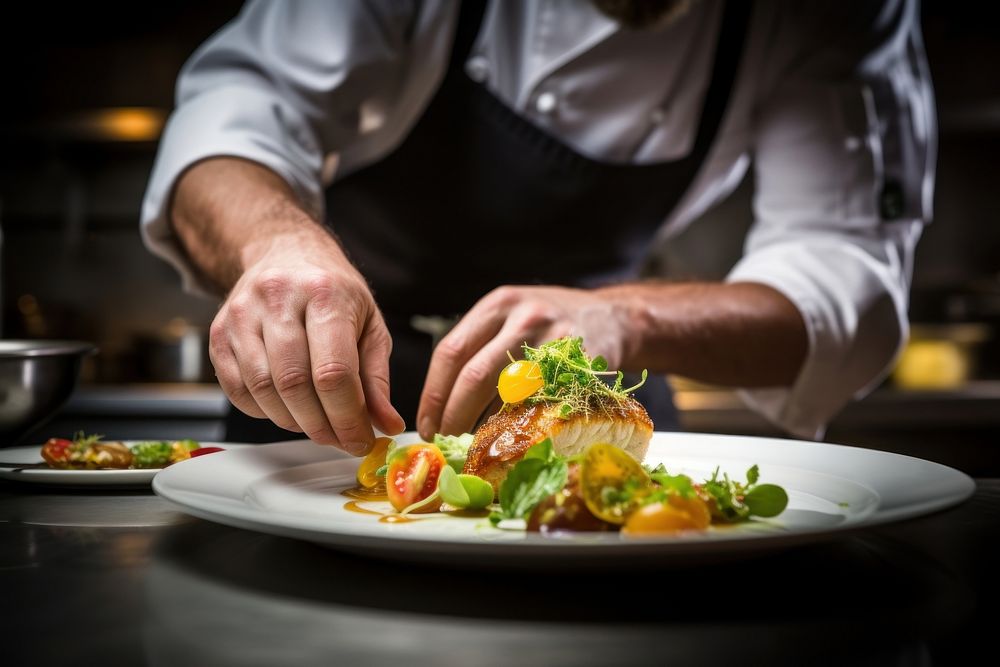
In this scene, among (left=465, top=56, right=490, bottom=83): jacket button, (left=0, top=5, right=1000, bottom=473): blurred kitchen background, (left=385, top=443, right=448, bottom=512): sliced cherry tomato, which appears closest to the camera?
(left=385, top=443, right=448, bottom=512): sliced cherry tomato

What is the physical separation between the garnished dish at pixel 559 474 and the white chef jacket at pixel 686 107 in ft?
2.38

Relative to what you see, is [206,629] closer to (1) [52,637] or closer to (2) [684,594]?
(1) [52,637]

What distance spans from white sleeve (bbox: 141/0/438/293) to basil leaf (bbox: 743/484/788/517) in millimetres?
1029

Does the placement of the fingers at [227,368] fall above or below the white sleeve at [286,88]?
below

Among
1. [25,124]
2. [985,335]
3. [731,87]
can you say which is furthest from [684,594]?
[25,124]

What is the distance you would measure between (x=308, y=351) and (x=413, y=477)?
167mm

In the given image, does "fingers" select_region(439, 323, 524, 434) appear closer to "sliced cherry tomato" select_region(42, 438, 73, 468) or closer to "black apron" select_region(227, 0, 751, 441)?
"sliced cherry tomato" select_region(42, 438, 73, 468)

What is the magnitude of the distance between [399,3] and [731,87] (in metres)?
0.70

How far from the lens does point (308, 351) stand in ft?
2.89

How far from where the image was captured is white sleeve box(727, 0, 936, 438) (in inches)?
68.2

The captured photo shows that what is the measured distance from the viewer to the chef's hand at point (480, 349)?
41.3 inches

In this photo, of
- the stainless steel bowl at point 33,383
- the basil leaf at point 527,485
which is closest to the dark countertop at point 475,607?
the basil leaf at point 527,485

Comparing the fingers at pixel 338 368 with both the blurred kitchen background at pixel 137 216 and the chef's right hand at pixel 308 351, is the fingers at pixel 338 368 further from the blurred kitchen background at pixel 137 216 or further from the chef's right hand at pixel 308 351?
the blurred kitchen background at pixel 137 216

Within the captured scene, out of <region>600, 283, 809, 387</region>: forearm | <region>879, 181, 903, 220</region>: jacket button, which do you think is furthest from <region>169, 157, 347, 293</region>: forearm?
<region>879, 181, 903, 220</region>: jacket button
